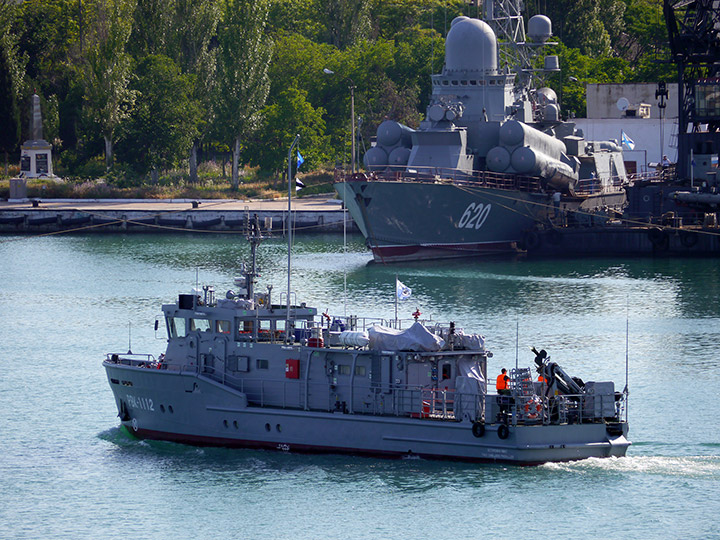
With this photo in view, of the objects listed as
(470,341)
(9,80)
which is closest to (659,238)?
(470,341)

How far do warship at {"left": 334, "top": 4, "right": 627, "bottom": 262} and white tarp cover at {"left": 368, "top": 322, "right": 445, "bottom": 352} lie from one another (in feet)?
139

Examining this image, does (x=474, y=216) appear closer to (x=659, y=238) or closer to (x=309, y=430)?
(x=659, y=238)

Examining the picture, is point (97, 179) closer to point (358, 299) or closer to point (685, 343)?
point (358, 299)

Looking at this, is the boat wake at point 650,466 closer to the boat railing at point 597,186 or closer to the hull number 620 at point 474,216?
the hull number 620 at point 474,216

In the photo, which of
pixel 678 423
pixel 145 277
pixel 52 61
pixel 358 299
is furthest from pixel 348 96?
pixel 678 423

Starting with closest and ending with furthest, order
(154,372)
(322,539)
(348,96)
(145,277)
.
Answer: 1. (322,539)
2. (154,372)
3. (145,277)
4. (348,96)

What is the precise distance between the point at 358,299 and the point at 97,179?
56.6 m

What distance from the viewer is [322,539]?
→ 31.2m

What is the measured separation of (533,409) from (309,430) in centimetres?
629

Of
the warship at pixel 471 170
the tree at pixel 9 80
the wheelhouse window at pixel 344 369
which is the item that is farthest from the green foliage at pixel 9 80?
the wheelhouse window at pixel 344 369

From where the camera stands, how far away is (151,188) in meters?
111

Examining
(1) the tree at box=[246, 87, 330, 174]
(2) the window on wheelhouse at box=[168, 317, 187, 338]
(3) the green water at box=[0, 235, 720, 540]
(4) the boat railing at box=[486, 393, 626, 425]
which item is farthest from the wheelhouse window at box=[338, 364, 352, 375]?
(1) the tree at box=[246, 87, 330, 174]

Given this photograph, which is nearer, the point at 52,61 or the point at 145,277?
the point at 145,277

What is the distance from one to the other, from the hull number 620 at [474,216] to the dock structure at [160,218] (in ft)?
58.0
